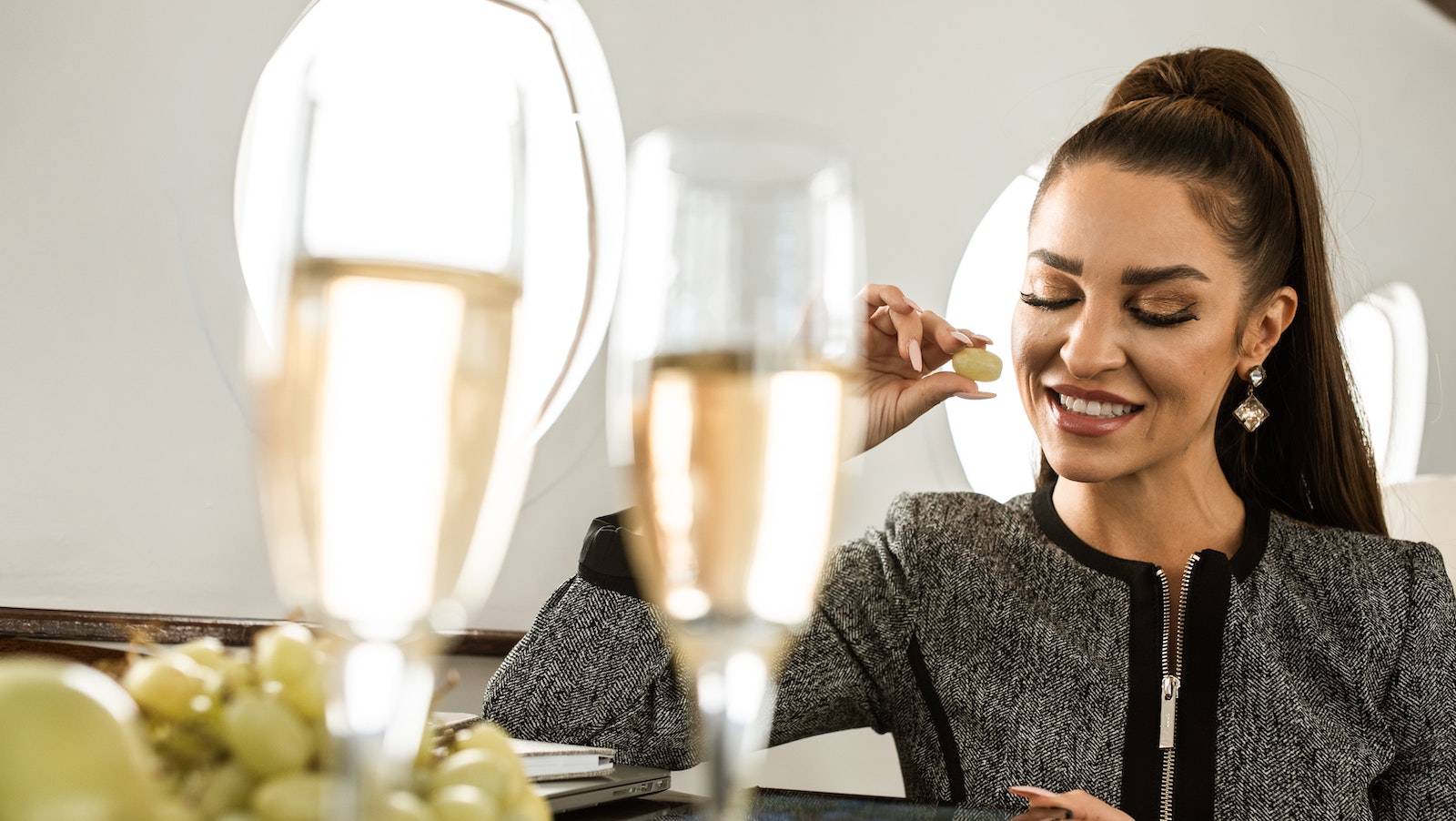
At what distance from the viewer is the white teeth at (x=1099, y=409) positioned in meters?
1.21

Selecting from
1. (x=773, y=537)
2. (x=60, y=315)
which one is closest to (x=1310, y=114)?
(x=60, y=315)

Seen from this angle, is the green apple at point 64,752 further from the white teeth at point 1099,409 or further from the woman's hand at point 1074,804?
the white teeth at point 1099,409

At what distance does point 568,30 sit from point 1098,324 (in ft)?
Answer: 3.79

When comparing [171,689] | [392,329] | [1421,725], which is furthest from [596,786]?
[1421,725]

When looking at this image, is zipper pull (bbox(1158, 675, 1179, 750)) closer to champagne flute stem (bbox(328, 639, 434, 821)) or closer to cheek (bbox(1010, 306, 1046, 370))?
cheek (bbox(1010, 306, 1046, 370))

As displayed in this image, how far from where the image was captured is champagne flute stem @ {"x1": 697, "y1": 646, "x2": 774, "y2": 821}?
276mm

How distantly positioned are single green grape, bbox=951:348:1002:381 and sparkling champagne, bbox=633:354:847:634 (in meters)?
0.94

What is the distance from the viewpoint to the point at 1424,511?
188 centimetres

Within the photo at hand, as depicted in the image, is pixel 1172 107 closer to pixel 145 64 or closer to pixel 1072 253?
pixel 1072 253

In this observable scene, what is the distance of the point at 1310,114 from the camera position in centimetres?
241

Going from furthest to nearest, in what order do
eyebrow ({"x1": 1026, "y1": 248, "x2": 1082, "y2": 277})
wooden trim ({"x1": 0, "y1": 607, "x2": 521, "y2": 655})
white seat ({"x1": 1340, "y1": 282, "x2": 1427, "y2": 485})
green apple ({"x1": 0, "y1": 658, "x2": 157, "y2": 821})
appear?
white seat ({"x1": 1340, "y1": 282, "x2": 1427, "y2": 485})
wooden trim ({"x1": 0, "y1": 607, "x2": 521, "y2": 655})
eyebrow ({"x1": 1026, "y1": 248, "x2": 1082, "y2": 277})
green apple ({"x1": 0, "y1": 658, "x2": 157, "y2": 821})

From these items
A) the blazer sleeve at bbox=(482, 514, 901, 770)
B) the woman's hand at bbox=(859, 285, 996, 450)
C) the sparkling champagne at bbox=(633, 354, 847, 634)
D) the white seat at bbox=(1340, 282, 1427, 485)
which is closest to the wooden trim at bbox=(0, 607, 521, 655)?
the blazer sleeve at bbox=(482, 514, 901, 770)

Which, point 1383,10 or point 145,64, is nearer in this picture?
point 145,64

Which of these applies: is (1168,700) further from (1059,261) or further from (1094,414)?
(1059,261)
